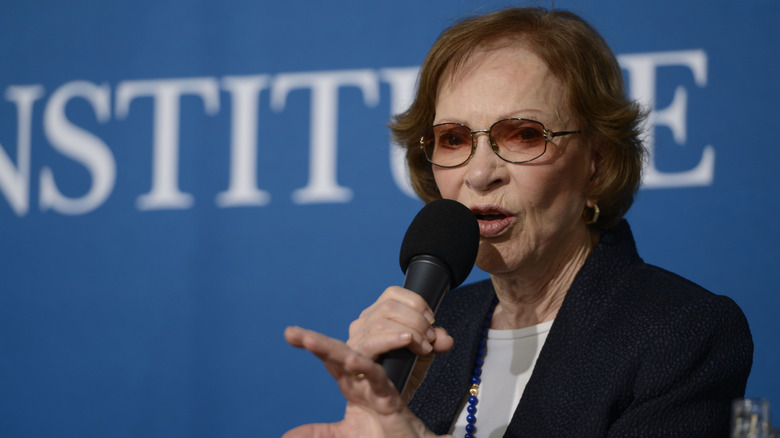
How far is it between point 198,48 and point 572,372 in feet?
5.39

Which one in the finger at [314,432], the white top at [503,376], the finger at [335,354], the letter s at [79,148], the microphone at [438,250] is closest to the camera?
the finger at [335,354]

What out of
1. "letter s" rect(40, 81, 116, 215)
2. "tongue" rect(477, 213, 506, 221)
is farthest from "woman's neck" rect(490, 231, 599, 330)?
"letter s" rect(40, 81, 116, 215)

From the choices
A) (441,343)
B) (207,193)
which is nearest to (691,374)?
(441,343)

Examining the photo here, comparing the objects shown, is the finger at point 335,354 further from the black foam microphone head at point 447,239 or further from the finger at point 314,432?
the black foam microphone head at point 447,239

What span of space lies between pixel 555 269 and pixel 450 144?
12.9 inches

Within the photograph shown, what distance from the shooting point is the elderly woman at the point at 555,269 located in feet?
4.34

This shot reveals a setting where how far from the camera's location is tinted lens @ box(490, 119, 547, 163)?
1.46 meters

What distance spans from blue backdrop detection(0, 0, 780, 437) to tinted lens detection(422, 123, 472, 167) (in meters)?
0.78

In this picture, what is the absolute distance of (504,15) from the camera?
5.29ft

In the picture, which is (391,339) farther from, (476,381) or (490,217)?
(476,381)

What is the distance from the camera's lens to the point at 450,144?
5.05 ft

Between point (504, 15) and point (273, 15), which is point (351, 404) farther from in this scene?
point (273, 15)

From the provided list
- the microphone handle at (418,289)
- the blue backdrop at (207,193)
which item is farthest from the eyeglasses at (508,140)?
the blue backdrop at (207,193)

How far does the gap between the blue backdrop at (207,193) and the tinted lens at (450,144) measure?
776 millimetres
